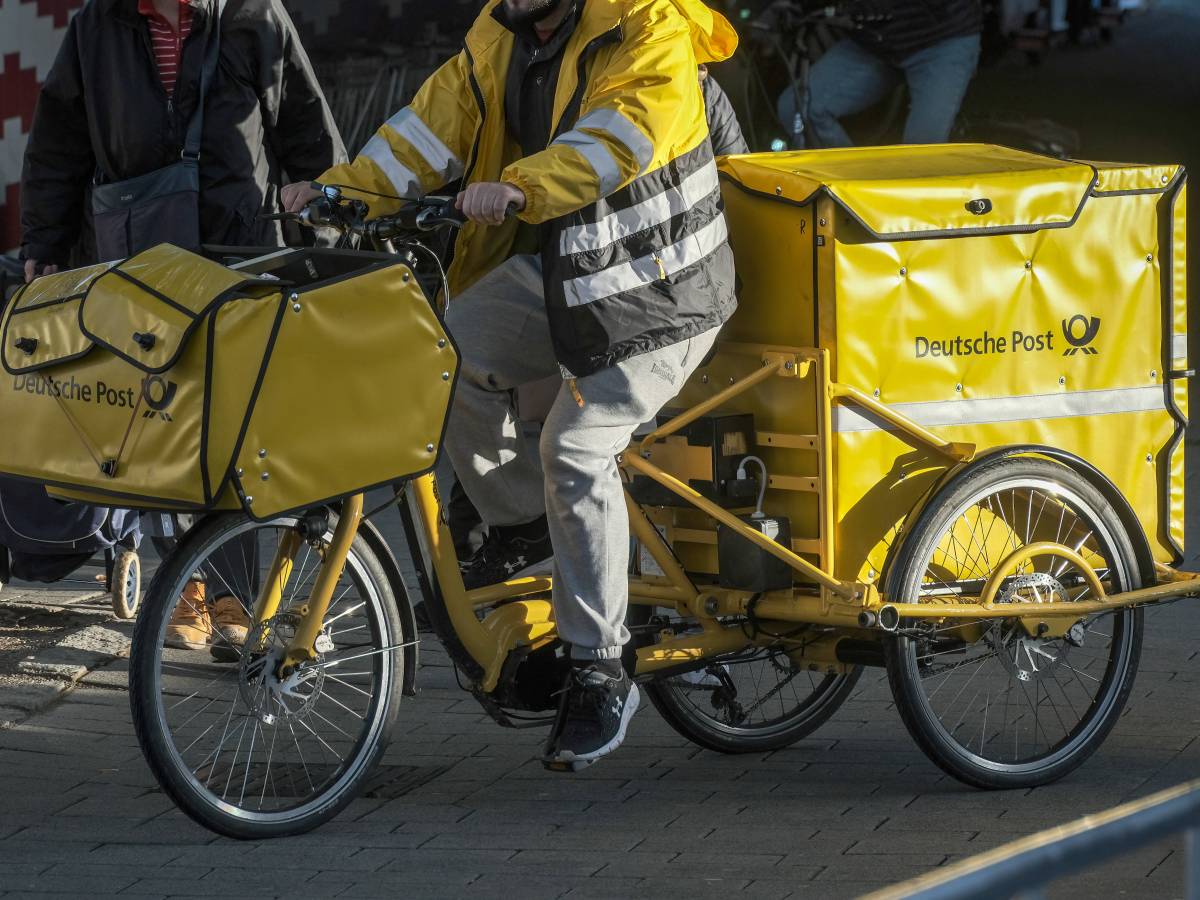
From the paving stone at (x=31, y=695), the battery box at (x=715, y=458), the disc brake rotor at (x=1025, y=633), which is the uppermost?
the battery box at (x=715, y=458)

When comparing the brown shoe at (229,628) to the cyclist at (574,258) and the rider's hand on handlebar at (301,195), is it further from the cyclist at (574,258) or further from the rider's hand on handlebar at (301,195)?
the rider's hand on handlebar at (301,195)

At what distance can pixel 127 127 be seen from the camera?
5.59 metres

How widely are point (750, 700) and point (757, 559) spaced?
68 cm

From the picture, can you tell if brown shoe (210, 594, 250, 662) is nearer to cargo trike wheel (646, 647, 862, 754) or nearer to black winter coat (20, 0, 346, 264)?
cargo trike wheel (646, 647, 862, 754)

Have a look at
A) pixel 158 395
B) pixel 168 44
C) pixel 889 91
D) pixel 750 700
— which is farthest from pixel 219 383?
pixel 889 91

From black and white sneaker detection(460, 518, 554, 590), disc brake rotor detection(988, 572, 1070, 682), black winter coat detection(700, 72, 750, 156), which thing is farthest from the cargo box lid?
black winter coat detection(700, 72, 750, 156)

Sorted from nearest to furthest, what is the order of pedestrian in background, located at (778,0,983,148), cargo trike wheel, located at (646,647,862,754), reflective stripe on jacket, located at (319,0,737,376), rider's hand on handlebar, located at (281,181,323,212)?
1. reflective stripe on jacket, located at (319,0,737,376)
2. rider's hand on handlebar, located at (281,181,323,212)
3. cargo trike wheel, located at (646,647,862,754)
4. pedestrian in background, located at (778,0,983,148)

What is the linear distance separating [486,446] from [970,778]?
1315 millimetres

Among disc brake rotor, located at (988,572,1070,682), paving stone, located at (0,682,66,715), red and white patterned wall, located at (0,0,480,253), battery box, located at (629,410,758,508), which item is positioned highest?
red and white patterned wall, located at (0,0,480,253)

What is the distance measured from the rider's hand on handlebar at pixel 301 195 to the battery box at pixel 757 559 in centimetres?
116

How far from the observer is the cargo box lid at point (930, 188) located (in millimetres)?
4156

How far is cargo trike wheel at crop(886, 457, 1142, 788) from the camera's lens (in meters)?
4.20

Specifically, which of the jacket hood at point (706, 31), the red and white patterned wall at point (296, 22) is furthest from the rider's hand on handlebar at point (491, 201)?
the red and white patterned wall at point (296, 22)

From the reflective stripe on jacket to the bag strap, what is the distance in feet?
4.91
